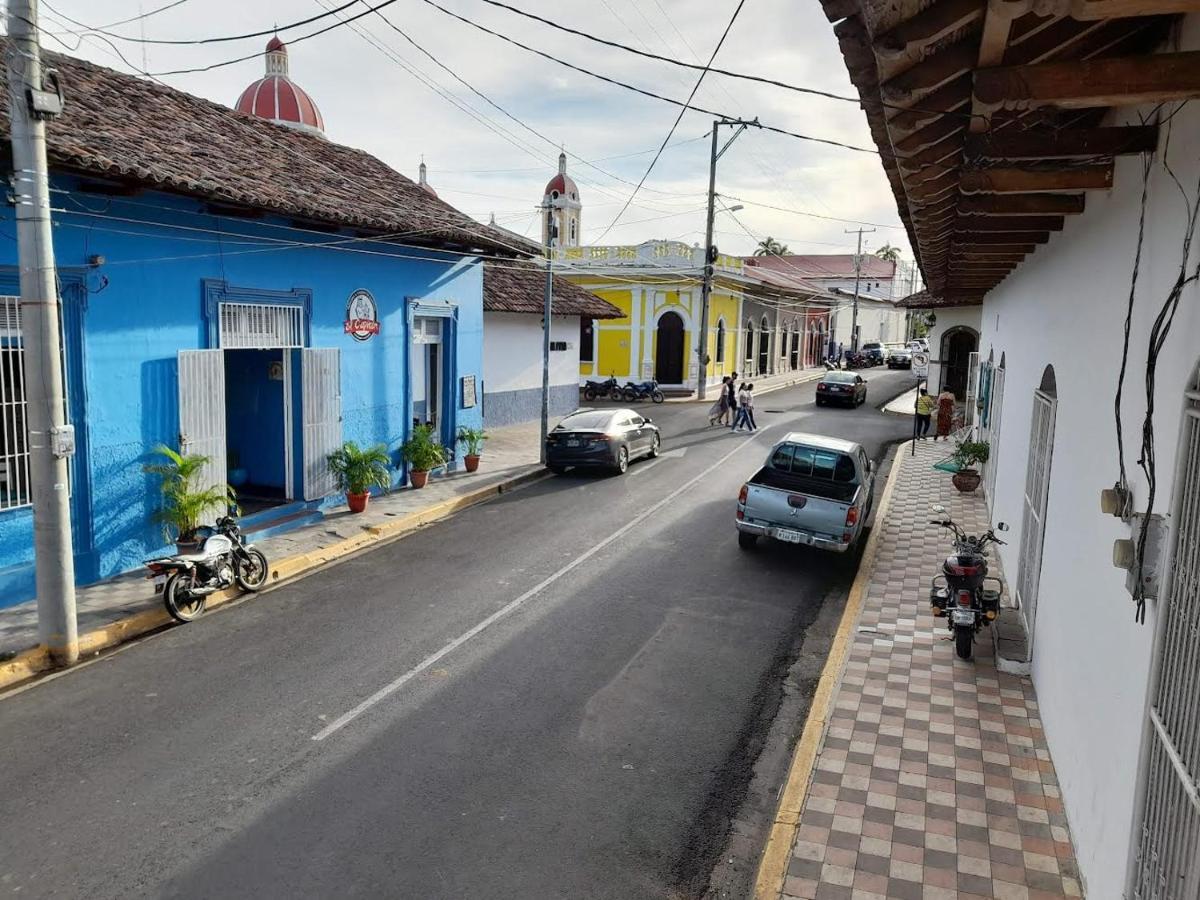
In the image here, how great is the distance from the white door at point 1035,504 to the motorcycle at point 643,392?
25.5 m

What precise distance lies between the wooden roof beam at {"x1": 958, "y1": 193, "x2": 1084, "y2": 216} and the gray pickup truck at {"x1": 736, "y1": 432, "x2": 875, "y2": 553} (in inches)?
215

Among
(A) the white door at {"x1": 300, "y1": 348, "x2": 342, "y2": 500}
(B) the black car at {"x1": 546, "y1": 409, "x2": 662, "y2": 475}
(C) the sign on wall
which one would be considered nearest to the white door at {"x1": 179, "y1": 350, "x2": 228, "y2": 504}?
(A) the white door at {"x1": 300, "y1": 348, "x2": 342, "y2": 500}

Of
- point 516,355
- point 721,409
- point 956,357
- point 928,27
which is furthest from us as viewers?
point 956,357

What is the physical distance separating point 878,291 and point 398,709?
295 ft

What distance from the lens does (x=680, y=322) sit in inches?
1462

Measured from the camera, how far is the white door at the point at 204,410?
424 inches

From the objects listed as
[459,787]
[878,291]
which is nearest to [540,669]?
[459,787]

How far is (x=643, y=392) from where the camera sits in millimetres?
34312

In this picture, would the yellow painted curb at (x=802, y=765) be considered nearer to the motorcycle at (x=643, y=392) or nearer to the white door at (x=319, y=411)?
the white door at (x=319, y=411)

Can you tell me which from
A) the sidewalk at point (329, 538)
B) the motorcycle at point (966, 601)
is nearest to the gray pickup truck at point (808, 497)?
the motorcycle at point (966, 601)

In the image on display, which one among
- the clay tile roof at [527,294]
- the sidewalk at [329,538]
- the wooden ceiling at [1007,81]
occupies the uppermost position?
the clay tile roof at [527,294]

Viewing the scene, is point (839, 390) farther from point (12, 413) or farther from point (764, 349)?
point (12, 413)

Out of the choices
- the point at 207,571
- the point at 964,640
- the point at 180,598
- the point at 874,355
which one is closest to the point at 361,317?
the point at 207,571

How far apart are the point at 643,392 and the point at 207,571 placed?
26.0m
